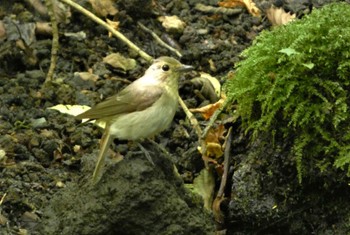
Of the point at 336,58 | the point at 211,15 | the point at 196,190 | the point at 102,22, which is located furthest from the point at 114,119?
the point at 211,15

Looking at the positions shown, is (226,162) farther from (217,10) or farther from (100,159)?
(217,10)

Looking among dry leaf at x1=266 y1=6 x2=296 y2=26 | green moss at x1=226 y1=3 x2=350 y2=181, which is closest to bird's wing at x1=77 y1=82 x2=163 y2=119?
green moss at x1=226 y1=3 x2=350 y2=181

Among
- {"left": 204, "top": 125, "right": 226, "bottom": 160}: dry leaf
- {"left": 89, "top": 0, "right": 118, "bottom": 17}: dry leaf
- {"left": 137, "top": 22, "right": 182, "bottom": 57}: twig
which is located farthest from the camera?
{"left": 89, "top": 0, "right": 118, "bottom": 17}: dry leaf

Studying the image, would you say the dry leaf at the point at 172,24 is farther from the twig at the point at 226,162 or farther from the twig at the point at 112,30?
the twig at the point at 226,162

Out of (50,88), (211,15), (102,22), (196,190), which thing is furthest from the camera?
(211,15)

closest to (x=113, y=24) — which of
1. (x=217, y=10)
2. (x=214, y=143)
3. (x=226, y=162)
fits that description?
(x=217, y=10)

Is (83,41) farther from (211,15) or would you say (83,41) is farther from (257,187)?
(257,187)

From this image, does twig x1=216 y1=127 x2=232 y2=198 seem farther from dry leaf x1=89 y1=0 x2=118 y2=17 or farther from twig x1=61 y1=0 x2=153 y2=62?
dry leaf x1=89 y1=0 x2=118 y2=17
